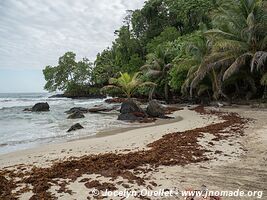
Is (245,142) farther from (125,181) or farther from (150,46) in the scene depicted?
(150,46)

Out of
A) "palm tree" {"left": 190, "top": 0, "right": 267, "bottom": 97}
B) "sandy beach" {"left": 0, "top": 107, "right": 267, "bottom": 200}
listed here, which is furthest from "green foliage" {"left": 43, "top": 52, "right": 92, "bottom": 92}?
"sandy beach" {"left": 0, "top": 107, "right": 267, "bottom": 200}

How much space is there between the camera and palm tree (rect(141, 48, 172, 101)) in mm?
32719

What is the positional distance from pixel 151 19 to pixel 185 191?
52412 mm

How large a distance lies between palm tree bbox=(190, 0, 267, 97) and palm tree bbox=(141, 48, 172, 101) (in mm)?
10646

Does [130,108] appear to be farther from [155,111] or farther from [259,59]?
[259,59]

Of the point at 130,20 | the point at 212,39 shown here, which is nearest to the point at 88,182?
the point at 212,39

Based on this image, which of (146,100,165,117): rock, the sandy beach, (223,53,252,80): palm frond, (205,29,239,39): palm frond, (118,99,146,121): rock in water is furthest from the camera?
(205,29,239,39): palm frond

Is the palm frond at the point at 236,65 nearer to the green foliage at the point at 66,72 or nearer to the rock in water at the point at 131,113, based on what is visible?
the rock in water at the point at 131,113

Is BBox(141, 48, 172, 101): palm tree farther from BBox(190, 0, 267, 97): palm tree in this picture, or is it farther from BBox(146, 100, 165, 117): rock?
BBox(146, 100, 165, 117): rock

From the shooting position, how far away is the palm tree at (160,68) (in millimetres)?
32719

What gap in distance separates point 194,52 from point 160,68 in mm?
8984

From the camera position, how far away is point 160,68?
33.2 metres

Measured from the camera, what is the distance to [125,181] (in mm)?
5004

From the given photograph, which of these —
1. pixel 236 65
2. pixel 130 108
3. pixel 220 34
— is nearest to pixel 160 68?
pixel 220 34
